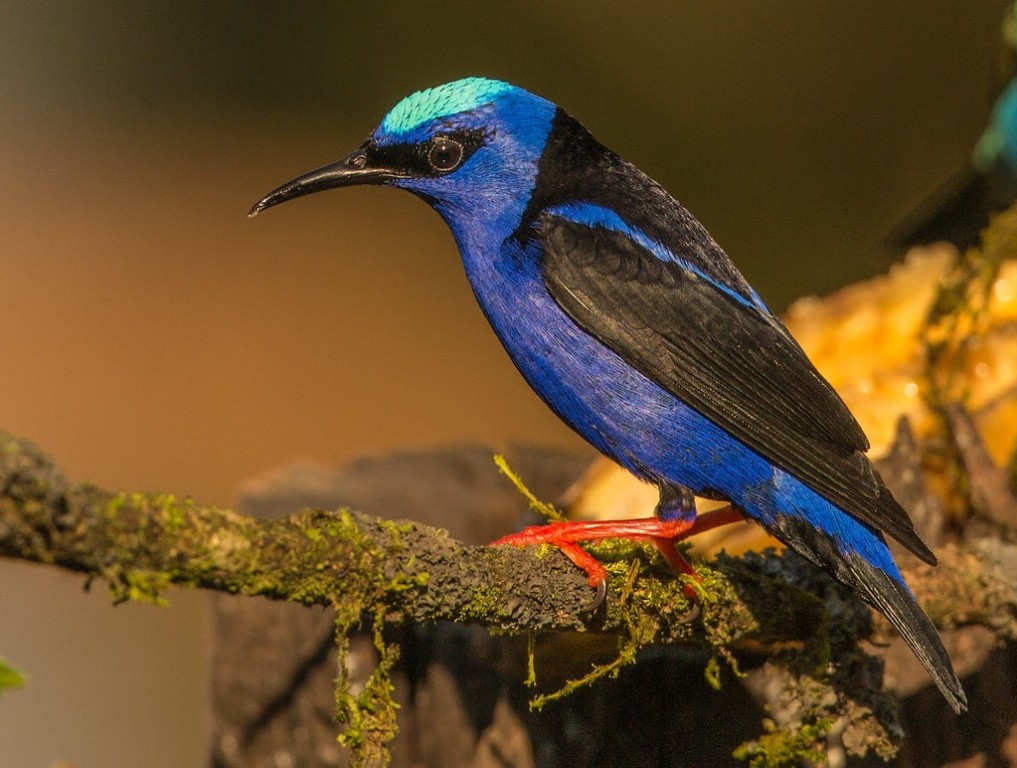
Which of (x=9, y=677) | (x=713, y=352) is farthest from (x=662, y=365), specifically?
(x=9, y=677)

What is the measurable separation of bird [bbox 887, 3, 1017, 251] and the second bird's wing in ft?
8.30

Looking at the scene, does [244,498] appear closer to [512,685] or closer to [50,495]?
[512,685]

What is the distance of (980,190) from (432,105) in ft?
11.6

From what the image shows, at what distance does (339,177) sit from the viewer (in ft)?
11.5

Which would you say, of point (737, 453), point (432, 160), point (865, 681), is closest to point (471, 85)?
point (432, 160)

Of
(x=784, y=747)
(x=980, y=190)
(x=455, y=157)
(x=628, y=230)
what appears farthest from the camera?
(x=980, y=190)

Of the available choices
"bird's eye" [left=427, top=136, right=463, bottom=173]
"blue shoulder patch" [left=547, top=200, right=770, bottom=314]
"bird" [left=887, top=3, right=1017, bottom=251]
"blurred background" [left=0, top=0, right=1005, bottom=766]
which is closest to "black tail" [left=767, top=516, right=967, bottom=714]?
"blue shoulder patch" [left=547, top=200, right=770, bottom=314]

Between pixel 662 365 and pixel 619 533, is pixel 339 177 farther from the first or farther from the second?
pixel 619 533

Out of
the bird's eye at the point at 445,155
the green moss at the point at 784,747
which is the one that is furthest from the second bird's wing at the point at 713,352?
the green moss at the point at 784,747

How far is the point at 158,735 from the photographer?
7758 mm

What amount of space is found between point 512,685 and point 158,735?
505cm

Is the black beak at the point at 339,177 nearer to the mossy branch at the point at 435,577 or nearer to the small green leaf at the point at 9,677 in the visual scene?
the mossy branch at the point at 435,577

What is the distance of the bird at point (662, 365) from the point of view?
3.07 metres

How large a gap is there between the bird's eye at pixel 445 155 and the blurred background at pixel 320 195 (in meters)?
5.59
